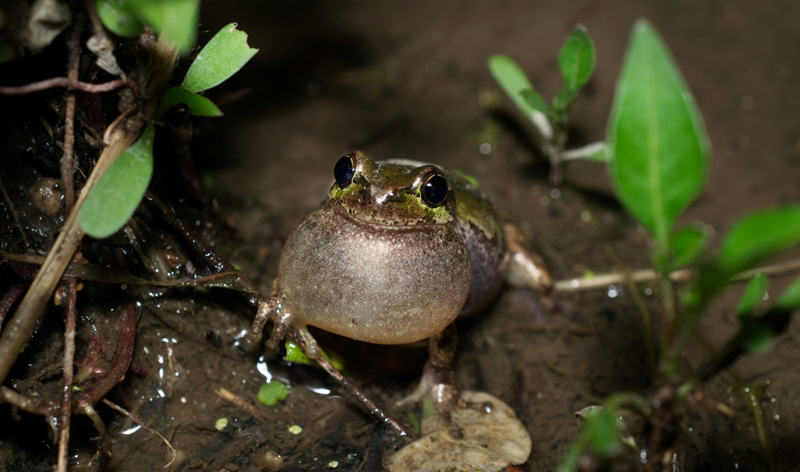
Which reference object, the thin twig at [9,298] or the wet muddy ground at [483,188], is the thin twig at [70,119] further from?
the wet muddy ground at [483,188]

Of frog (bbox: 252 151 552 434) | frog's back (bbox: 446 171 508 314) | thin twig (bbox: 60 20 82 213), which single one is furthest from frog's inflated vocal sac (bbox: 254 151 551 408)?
thin twig (bbox: 60 20 82 213)

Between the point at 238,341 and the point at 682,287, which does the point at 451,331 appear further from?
the point at 682,287

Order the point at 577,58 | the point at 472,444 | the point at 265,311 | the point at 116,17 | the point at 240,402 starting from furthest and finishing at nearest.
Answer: the point at 577,58, the point at 240,402, the point at 472,444, the point at 265,311, the point at 116,17

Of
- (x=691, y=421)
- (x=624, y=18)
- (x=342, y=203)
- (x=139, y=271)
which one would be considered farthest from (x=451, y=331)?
(x=624, y=18)

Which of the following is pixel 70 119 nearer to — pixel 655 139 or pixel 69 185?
pixel 69 185

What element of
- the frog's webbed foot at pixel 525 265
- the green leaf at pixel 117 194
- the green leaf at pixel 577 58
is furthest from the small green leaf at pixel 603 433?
the green leaf at pixel 577 58

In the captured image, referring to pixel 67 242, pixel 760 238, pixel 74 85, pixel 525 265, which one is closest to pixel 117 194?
pixel 67 242
